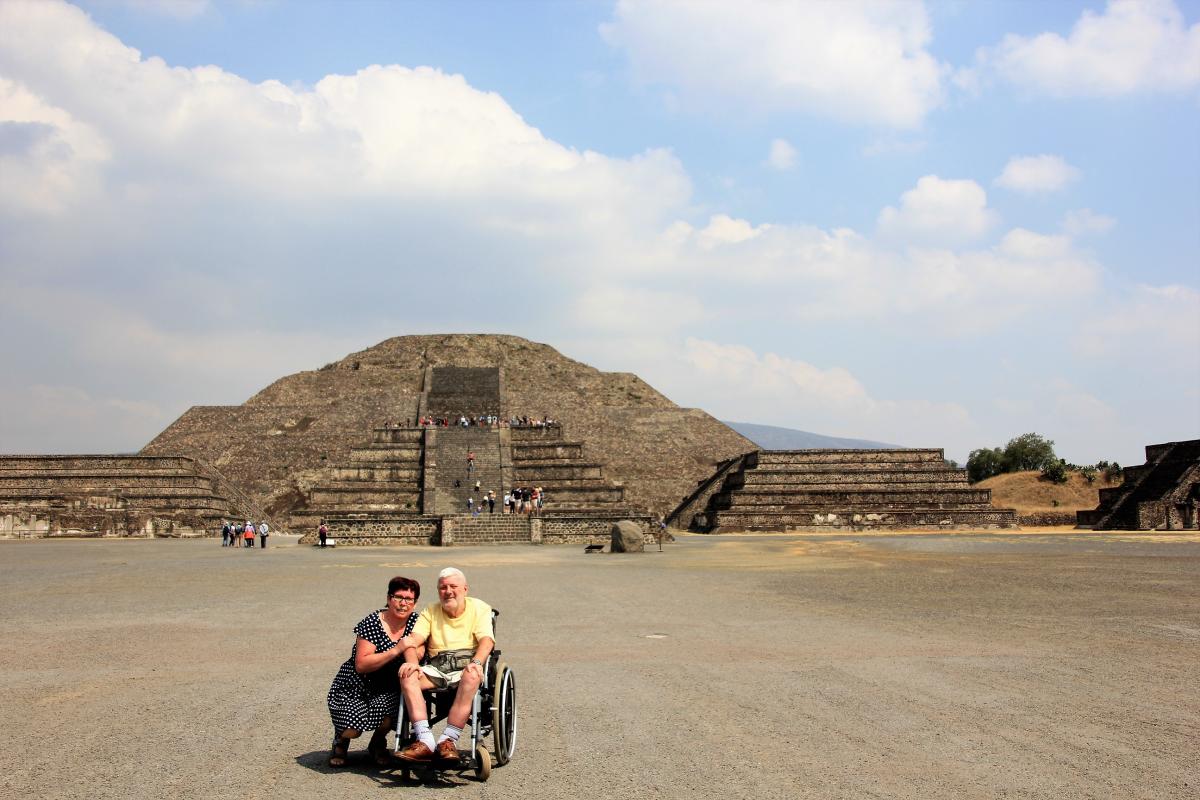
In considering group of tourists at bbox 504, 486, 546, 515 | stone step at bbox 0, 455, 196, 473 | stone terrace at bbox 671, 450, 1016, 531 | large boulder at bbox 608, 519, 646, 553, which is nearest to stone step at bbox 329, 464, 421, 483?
group of tourists at bbox 504, 486, 546, 515

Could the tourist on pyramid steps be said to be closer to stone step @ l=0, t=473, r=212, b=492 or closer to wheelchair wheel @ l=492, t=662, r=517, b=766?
wheelchair wheel @ l=492, t=662, r=517, b=766

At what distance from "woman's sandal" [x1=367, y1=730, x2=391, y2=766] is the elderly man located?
0.29 meters

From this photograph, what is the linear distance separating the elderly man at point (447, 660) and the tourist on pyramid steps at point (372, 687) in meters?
0.10

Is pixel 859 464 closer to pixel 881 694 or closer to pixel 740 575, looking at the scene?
pixel 740 575

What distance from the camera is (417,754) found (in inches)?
205

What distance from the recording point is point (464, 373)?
5212 centimetres

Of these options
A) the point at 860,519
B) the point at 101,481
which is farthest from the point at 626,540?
the point at 101,481

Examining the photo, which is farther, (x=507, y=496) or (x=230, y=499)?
(x=230, y=499)

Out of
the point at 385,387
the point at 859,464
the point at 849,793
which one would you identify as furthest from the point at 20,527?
the point at 849,793

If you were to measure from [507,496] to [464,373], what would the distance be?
17.3 meters

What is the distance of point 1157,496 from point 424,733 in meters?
35.9

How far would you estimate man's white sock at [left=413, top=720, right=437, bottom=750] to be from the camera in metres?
5.24

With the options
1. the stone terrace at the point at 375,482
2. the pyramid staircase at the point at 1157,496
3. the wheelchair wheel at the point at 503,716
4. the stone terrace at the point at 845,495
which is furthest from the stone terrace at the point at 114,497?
the wheelchair wheel at the point at 503,716

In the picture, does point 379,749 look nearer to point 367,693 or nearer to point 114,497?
point 367,693
